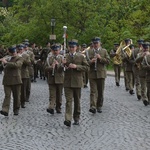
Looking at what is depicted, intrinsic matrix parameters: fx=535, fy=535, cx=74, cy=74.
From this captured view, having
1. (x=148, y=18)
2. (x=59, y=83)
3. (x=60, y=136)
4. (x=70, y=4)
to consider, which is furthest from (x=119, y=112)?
(x=70, y=4)

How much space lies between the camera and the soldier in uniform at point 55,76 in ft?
46.9

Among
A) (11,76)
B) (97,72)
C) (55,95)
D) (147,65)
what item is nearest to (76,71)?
(55,95)

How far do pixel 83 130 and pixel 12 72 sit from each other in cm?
328

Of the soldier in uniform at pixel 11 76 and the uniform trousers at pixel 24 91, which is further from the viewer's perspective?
the uniform trousers at pixel 24 91

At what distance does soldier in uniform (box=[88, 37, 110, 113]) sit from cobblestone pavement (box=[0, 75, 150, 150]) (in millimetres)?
337

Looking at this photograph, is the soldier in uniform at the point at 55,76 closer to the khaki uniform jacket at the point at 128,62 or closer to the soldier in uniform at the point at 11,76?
the soldier in uniform at the point at 11,76

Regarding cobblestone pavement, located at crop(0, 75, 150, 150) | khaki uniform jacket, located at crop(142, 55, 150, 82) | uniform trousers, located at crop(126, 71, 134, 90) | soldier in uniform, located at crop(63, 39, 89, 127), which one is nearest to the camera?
cobblestone pavement, located at crop(0, 75, 150, 150)

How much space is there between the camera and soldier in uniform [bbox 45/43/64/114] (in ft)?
46.9

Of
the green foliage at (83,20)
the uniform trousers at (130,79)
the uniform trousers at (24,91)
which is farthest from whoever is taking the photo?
the green foliage at (83,20)

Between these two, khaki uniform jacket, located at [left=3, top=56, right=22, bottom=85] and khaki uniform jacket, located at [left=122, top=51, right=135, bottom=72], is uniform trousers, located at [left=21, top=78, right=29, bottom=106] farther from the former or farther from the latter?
khaki uniform jacket, located at [left=122, top=51, right=135, bottom=72]

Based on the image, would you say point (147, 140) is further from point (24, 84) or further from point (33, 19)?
point (33, 19)

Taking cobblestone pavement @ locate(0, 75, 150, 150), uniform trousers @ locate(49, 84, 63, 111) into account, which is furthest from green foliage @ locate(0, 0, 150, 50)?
uniform trousers @ locate(49, 84, 63, 111)

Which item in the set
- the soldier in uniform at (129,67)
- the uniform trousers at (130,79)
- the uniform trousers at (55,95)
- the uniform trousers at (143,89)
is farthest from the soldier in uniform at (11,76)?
the uniform trousers at (130,79)

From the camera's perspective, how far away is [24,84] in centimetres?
1681
